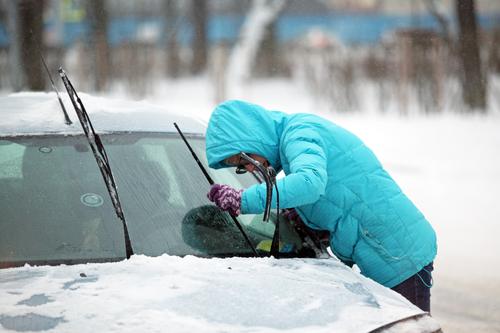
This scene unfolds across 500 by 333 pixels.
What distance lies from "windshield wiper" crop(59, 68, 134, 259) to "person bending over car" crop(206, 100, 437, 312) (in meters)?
0.34

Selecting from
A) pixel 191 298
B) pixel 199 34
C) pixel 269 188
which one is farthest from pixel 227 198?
pixel 199 34

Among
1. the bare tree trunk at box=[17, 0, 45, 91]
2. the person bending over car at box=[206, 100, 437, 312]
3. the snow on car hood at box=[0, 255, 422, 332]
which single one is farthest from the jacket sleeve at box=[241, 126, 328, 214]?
the bare tree trunk at box=[17, 0, 45, 91]

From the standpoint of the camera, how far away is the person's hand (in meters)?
3.29

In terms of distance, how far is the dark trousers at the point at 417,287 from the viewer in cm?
355

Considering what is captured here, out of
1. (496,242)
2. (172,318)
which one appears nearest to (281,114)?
(172,318)

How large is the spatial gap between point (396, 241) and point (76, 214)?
3.91 ft

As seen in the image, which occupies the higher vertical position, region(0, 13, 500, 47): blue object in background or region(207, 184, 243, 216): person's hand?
region(207, 184, 243, 216): person's hand

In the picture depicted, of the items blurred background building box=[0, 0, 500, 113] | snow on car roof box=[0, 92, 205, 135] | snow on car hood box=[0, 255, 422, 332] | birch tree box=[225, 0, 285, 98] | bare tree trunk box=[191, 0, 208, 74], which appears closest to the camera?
snow on car hood box=[0, 255, 422, 332]

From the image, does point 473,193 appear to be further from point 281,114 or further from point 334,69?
point 334,69

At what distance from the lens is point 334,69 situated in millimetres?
18688

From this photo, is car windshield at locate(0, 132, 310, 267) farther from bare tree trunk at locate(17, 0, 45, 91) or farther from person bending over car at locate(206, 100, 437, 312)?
bare tree trunk at locate(17, 0, 45, 91)

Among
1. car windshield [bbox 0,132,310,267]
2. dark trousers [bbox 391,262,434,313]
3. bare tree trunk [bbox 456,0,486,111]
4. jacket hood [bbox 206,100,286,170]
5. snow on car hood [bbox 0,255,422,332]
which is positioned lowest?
bare tree trunk [bbox 456,0,486,111]

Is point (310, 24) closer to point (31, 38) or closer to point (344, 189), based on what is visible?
point (31, 38)

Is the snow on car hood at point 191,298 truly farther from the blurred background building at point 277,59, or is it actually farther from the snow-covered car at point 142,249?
the blurred background building at point 277,59
